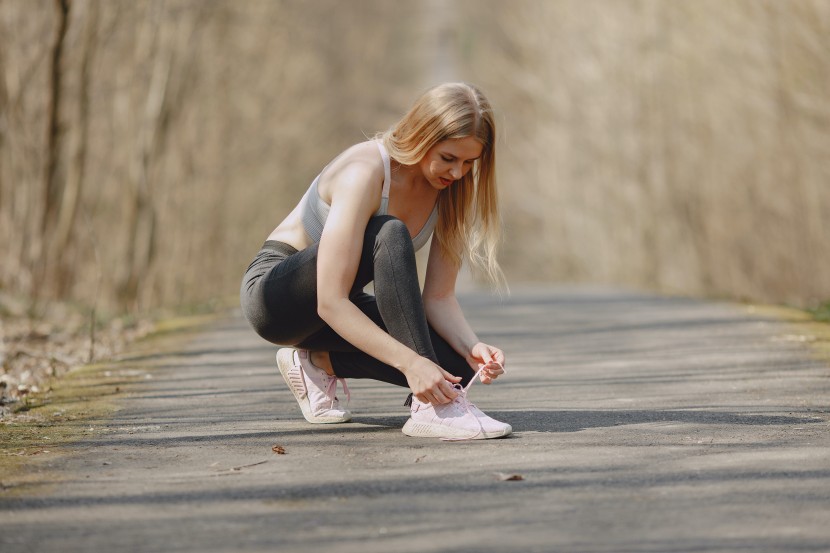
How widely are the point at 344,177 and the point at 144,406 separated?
144 cm

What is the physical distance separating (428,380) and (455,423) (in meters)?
0.20

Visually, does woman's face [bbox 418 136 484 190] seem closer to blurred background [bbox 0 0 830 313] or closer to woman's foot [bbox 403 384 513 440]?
blurred background [bbox 0 0 830 313]

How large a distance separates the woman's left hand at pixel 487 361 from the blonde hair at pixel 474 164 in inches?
9.2

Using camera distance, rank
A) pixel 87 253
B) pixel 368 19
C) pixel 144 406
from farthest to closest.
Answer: pixel 368 19 → pixel 87 253 → pixel 144 406

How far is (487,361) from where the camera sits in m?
4.07

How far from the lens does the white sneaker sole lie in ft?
12.9

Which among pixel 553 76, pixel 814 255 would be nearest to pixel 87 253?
pixel 814 255

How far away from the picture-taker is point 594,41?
22.1 meters

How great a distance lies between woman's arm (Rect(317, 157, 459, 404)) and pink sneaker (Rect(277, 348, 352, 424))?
446 mm

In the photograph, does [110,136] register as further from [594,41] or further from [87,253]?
[594,41]

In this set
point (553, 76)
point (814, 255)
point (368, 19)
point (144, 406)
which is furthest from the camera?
point (368, 19)

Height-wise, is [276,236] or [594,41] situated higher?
[594,41]

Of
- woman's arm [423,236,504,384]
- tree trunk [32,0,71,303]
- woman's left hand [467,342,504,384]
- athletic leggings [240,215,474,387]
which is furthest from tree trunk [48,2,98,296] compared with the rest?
woman's left hand [467,342,504,384]

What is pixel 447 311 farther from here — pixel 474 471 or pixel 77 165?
pixel 77 165
